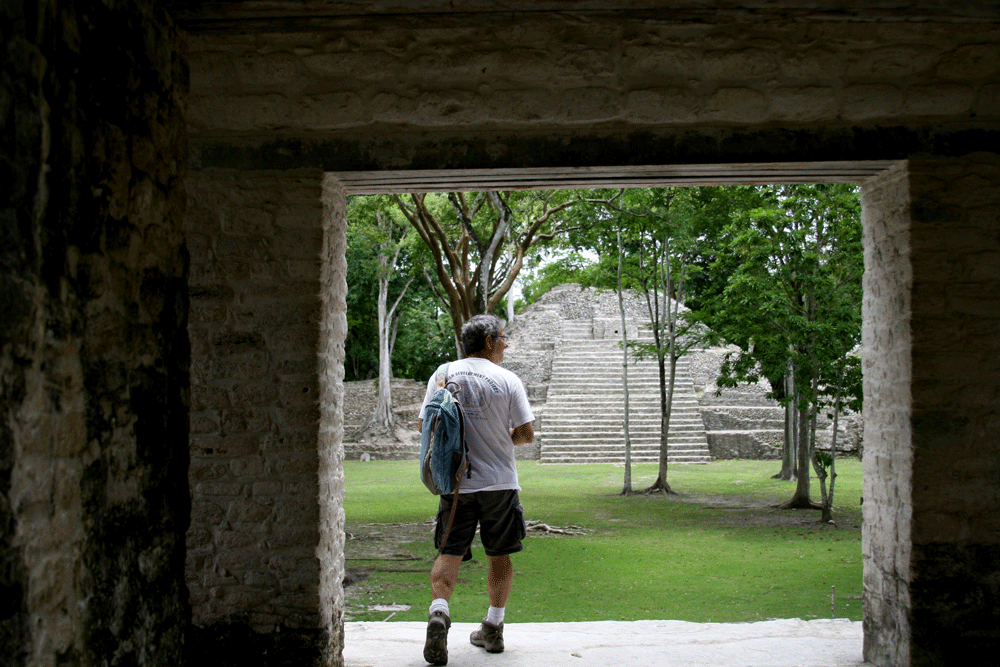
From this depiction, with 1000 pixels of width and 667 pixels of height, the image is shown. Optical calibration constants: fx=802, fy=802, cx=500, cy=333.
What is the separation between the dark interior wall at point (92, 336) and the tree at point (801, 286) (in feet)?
25.7

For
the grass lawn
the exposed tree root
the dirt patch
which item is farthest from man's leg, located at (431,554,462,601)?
the exposed tree root

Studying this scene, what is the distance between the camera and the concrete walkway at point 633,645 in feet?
12.5

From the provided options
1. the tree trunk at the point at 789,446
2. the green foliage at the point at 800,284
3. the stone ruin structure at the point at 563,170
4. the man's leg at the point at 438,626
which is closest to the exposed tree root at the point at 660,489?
the tree trunk at the point at 789,446

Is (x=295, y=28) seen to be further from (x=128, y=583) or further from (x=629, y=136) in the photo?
(x=128, y=583)

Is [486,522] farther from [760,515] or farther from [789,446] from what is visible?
[789,446]

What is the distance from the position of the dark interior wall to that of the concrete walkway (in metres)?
2.43

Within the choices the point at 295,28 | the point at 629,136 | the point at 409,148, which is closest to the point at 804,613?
the point at 629,136

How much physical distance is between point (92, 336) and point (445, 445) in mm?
2346

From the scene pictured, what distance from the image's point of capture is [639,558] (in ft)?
23.4

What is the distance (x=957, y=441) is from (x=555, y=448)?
15347mm

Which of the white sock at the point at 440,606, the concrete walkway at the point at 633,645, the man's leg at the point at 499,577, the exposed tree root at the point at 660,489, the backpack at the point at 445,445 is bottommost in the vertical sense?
the exposed tree root at the point at 660,489

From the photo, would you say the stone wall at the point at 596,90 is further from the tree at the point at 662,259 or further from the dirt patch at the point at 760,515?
the tree at the point at 662,259

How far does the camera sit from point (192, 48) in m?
3.63

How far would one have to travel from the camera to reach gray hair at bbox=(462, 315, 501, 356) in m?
3.98
